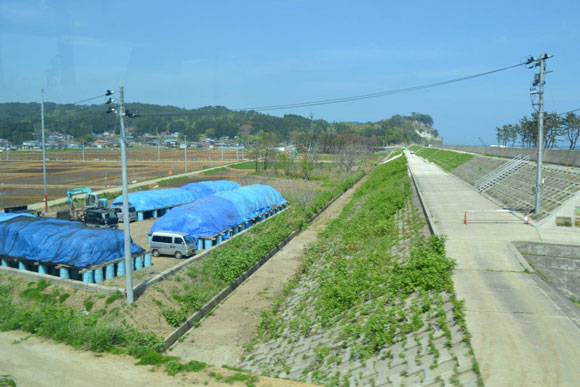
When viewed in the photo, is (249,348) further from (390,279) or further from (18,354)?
(18,354)

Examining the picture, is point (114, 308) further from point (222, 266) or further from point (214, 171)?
point (214, 171)

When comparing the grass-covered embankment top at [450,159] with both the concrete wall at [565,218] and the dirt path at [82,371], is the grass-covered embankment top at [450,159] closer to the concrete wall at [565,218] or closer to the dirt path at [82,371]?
the concrete wall at [565,218]

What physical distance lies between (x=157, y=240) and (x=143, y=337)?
380 inches

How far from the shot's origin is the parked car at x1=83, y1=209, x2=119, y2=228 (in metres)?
27.6

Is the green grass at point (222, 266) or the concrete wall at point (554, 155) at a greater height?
the concrete wall at point (554, 155)

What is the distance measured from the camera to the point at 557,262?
1577 centimetres

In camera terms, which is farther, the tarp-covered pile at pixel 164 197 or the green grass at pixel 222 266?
the tarp-covered pile at pixel 164 197

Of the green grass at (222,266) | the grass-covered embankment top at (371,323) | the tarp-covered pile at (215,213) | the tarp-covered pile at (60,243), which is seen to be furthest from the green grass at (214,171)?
the grass-covered embankment top at (371,323)

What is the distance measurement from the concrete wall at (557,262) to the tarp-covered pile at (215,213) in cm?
1532

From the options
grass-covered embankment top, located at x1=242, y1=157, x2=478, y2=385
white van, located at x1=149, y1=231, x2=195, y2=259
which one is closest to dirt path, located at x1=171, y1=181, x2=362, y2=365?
grass-covered embankment top, located at x1=242, y1=157, x2=478, y2=385

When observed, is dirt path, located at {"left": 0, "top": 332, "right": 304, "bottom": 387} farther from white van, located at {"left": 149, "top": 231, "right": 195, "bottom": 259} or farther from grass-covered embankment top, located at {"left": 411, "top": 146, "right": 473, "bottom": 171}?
grass-covered embankment top, located at {"left": 411, "top": 146, "right": 473, "bottom": 171}

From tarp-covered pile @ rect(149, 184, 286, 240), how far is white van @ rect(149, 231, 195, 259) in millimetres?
1029

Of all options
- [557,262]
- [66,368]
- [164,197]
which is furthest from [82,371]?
[164,197]

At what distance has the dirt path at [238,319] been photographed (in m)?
14.0
